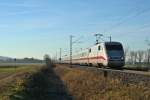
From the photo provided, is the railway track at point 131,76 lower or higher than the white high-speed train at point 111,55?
lower

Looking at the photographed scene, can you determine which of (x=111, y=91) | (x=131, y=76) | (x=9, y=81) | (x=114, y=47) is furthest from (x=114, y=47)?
(x=111, y=91)

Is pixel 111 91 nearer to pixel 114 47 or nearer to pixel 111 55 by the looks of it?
pixel 111 55

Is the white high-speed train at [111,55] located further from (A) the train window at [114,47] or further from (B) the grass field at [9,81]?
(B) the grass field at [9,81]

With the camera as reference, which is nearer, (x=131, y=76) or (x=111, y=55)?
(x=131, y=76)

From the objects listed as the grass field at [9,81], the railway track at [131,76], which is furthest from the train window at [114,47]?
the grass field at [9,81]

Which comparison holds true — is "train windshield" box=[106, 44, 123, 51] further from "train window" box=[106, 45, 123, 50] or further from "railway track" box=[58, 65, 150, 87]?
"railway track" box=[58, 65, 150, 87]

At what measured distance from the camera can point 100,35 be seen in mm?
70250

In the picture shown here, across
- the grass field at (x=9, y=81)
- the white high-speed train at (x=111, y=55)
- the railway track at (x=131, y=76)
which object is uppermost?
the white high-speed train at (x=111, y=55)

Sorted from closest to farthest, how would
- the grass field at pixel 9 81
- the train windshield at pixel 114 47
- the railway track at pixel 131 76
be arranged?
the railway track at pixel 131 76
the grass field at pixel 9 81
the train windshield at pixel 114 47

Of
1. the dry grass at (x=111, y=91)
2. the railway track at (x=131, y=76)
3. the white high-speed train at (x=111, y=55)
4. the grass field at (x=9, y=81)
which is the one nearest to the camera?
the dry grass at (x=111, y=91)

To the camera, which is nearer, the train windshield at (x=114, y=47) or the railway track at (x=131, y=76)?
the railway track at (x=131, y=76)

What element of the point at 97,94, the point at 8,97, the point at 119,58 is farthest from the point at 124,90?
the point at 119,58

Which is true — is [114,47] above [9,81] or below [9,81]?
above

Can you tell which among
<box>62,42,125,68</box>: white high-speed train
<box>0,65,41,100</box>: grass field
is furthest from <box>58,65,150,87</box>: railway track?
<box>62,42,125,68</box>: white high-speed train
